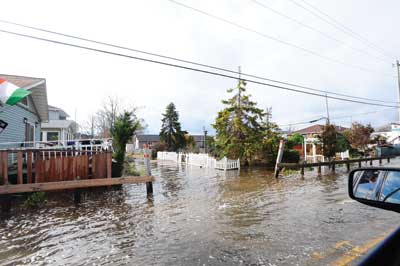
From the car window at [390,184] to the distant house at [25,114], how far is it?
11.1 m

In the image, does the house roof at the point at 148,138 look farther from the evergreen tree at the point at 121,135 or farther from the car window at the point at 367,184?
the car window at the point at 367,184

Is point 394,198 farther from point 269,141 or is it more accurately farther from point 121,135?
point 269,141

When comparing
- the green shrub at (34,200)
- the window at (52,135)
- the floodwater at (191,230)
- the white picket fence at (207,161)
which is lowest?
the floodwater at (191,230)

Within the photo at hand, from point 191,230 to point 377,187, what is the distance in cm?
368

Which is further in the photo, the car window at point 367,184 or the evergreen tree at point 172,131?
the evergreen tree at point 172,131

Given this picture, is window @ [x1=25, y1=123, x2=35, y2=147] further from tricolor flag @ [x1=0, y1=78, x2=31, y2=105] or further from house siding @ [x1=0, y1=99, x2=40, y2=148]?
tricolor flag @ [x1=0, y1=78, x2=31, y2=105]

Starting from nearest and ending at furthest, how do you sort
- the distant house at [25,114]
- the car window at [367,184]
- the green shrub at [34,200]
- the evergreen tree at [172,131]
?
1. the car window at [367,184]
2. the green shrub at [34,200]
3. the distant house at [25,114]
4. the evergreen tree at [172,131]

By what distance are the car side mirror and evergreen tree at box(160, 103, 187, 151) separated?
4018cm

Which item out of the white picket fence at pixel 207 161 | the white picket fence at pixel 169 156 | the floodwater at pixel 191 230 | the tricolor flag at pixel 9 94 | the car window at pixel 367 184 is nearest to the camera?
the car window at pixel 367 184

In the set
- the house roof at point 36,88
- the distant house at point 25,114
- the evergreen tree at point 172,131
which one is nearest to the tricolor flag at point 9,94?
the distant house at point 25,114

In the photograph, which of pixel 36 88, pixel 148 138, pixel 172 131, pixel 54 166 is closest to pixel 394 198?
pixel 54 166

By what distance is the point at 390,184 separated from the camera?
84.0 inches

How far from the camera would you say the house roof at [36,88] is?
1186cm

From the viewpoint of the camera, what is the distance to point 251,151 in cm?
1769
